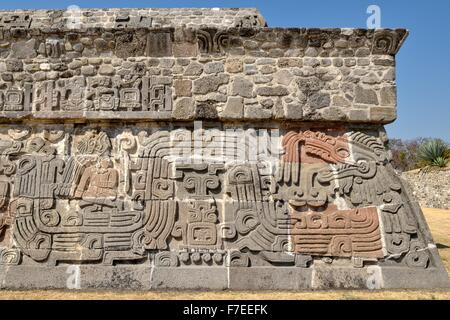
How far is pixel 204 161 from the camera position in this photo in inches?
188

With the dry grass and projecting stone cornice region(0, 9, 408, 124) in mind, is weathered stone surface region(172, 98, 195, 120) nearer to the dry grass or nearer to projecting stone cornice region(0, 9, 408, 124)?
projecting stone cornice region(0, 9, 408, 124)

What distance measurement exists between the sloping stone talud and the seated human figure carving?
0.02m

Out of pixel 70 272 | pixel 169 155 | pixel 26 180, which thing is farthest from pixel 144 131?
pixel 70 272

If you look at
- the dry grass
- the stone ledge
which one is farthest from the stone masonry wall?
the dry grass

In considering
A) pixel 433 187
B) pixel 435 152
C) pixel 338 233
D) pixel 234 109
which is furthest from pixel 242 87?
pixel 435 152

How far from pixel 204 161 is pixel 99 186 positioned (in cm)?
131

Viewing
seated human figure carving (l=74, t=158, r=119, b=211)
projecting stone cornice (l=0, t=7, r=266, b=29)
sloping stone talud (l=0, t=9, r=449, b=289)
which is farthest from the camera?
projecting stone cornice (l=0, t=7, r=266, b=29)

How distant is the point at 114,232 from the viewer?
14.9 ft

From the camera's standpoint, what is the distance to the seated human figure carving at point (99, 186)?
4633mm

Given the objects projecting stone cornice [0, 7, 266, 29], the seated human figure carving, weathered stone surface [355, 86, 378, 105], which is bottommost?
the seated human figure carving

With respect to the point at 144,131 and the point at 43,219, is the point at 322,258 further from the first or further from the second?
the point at 43,219

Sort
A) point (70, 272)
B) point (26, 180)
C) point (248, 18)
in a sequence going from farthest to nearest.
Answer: point (248, 18) → point (26, 180) → point (70, 272)

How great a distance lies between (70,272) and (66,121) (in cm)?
186

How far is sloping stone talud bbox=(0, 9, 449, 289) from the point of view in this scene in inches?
176
